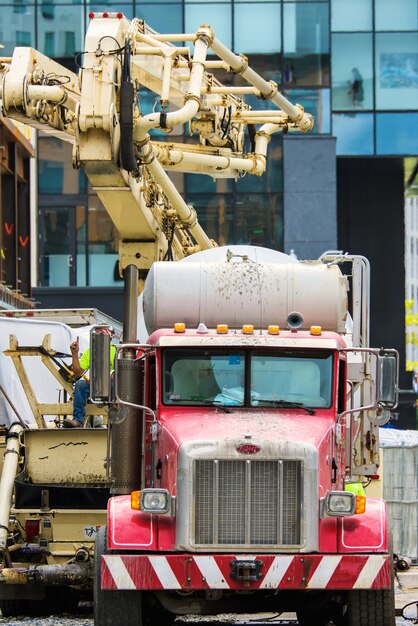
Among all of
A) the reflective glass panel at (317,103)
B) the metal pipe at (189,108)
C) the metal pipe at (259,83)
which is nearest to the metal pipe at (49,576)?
the metal pipe at (189,108)

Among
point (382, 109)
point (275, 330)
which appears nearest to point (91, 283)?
point (382, 109)

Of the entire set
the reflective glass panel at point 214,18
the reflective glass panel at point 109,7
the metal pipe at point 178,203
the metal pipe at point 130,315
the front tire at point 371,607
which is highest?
the reflective glass panel at point 109,7

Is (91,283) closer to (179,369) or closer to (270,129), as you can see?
(270,129)

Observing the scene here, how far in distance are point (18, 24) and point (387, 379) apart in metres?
33.2

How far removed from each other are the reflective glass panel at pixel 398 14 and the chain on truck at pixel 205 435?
28.6 meters

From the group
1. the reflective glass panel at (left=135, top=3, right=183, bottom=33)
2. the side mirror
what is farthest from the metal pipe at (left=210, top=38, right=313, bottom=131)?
the reflective glass panel at (left=135, top=3, right=183, bottom=33)

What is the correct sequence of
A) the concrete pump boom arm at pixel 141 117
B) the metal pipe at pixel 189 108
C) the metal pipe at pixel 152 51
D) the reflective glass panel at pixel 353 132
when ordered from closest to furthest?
the concrete pump boom arm at pixel 141 117 → the metal pipe at pixel 189 108 → the metal pipe at pixel 152 51 → the reflective glass panel at pixel 353 132

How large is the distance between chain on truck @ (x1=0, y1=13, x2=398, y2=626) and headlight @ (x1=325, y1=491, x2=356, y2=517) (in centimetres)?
1

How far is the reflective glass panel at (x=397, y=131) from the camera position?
43562 millimetres

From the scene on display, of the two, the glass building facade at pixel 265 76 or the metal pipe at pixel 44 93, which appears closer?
the metal pipe at pixel 44 93

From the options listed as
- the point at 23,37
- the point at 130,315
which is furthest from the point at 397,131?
the point at 130,315

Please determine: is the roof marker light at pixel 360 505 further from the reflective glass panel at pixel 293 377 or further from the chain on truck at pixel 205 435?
the reflective glass panel at pixel 293 377

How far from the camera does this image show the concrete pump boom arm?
14469mm

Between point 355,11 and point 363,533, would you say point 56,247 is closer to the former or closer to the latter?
point 355,11
